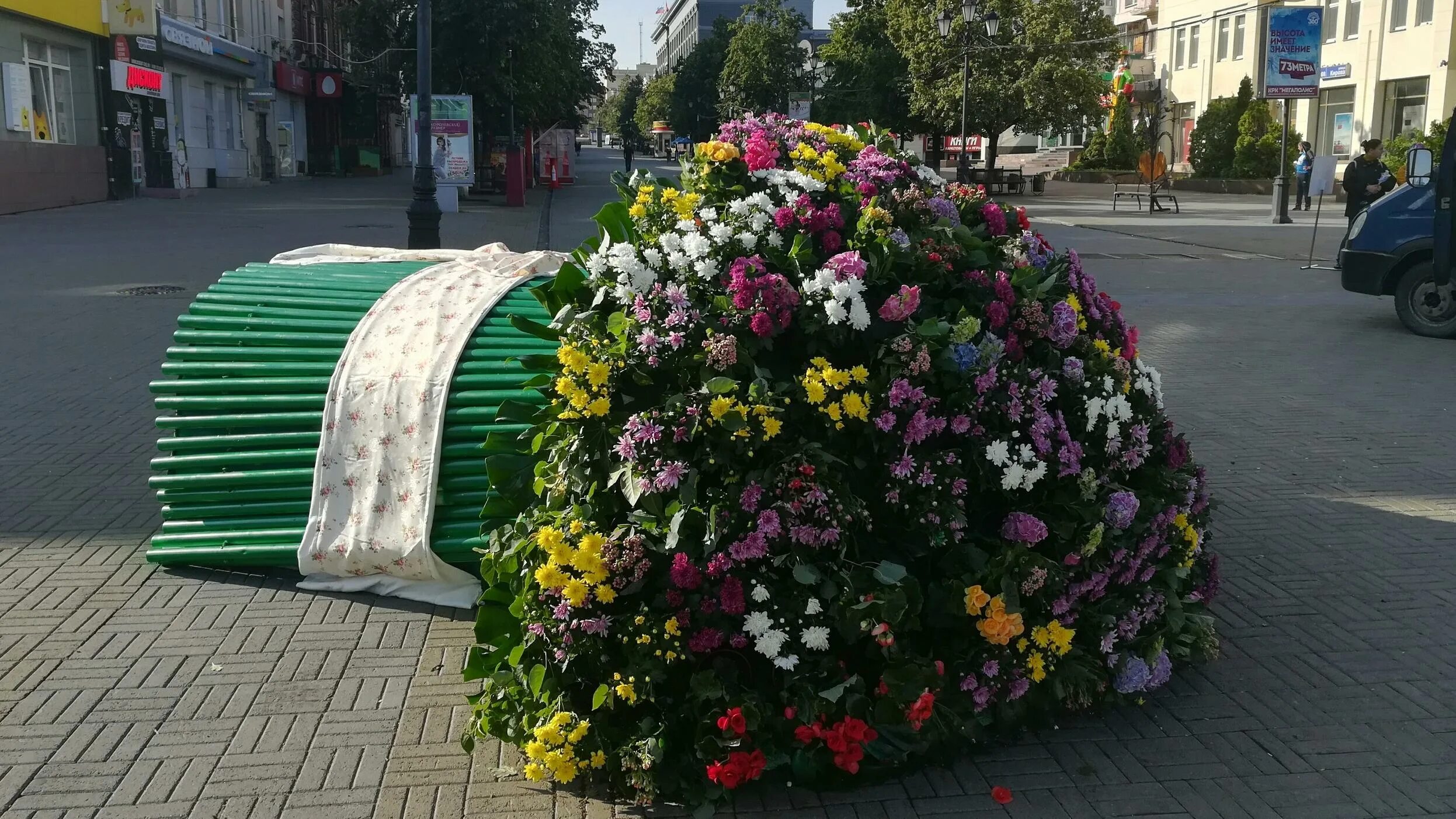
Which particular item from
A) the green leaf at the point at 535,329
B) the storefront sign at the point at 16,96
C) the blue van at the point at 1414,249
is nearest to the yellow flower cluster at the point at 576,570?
the green leaf at the point at 535,329

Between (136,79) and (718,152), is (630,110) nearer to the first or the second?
(136,79)

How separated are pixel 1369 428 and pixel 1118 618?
5.04m

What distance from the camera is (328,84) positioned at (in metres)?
48.1

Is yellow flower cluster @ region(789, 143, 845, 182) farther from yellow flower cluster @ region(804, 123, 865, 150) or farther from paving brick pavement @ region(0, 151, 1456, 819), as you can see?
paving brick pavement @ region(0, 151, 1456, 819)

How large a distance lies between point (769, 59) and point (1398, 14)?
2345cm

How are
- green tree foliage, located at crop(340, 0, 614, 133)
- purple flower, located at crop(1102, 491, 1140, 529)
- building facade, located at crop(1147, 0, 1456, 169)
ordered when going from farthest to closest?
building facade, located at crop(1147, 0, 1456, 169) → green tree foliage, located at crop(340, 0, 614, 133) → purple flower, located at crop(1102, 491, 1140, 529)

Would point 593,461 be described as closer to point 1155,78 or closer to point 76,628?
point 76,628

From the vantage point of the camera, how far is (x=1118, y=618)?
403 cm

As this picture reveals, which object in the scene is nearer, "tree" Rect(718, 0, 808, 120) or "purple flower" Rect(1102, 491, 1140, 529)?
"purple flower" Rect(1102, 491, 1140, 529)

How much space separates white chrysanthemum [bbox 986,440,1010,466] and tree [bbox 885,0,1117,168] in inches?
1553

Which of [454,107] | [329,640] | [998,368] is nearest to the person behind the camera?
[998,368]

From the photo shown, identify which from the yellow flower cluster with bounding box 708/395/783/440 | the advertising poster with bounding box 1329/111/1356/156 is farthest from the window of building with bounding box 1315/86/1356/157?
the yellow flower cluster with bounding box 708/395/783/440

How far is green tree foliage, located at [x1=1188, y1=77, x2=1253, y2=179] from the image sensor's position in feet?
155

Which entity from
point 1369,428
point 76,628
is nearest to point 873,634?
point 76,628
